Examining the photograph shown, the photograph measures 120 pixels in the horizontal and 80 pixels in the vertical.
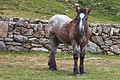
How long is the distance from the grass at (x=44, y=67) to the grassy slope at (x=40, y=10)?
7.94 metres

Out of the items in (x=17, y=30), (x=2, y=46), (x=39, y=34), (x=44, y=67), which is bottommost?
(x=2, y=46)

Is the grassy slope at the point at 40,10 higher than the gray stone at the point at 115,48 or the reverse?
higher

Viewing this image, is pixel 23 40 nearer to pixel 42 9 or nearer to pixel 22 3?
pixel 42 9

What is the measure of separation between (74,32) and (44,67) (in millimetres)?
2874

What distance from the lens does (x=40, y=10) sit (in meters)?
27.0


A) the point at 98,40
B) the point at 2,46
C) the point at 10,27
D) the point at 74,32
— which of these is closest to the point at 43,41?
the point at 10,27

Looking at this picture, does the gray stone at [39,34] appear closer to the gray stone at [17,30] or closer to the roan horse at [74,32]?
the gray stone at [17,30]

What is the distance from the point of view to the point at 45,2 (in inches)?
1230

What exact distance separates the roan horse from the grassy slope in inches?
455

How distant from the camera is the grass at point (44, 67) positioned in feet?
32.4


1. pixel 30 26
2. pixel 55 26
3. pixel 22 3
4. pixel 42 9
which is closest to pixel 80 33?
pixel 55 26

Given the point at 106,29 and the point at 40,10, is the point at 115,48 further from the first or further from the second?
the point at 40,10

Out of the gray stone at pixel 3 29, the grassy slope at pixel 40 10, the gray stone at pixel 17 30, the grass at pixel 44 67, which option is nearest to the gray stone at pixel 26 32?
Result: the gray stone at pixel 17 30

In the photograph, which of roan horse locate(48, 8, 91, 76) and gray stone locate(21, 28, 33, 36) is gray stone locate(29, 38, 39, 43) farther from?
roan horse locate(48, 8, 91, 76)
